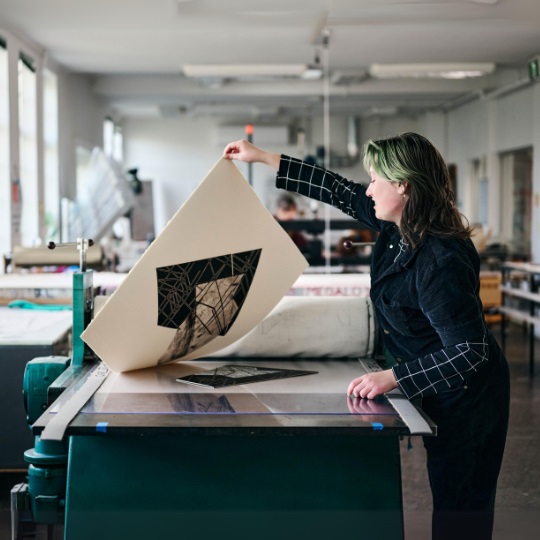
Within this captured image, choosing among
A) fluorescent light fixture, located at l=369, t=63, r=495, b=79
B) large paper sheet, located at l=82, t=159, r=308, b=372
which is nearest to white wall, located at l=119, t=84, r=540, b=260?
A: fluorescent light fixture, located at l=369, t=63, r=495, b=79

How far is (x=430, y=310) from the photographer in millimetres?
1850

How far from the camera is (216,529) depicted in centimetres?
180

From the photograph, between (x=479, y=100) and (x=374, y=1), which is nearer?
(x=374, y=1)

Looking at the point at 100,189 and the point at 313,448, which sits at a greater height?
the point at 100,189

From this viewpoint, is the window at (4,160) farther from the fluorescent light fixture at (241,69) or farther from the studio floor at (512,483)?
the studio floor at (512,483)

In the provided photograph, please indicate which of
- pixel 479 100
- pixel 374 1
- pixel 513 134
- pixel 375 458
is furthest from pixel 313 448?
pixel 479 100

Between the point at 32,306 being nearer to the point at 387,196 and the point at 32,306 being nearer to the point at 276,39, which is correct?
the point at 387,196

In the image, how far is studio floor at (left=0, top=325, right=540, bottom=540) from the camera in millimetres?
1820

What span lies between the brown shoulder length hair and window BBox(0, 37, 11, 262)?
5.67m

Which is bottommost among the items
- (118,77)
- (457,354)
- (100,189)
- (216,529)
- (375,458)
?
(216,529)

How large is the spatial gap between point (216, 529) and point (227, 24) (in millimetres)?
5825

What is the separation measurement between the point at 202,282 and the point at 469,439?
29.6 inches

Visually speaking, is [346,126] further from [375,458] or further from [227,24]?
[375,458]

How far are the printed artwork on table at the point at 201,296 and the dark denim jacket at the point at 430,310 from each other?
36cm
